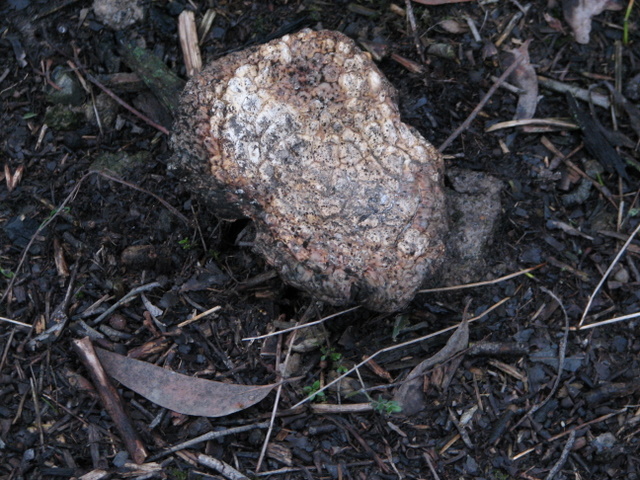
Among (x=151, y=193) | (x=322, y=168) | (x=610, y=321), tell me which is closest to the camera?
(x=322, y=168)

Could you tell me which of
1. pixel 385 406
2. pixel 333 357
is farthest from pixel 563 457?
pixel 333 357

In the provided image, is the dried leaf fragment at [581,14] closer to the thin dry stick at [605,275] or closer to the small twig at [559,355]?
the thin dry stick at [605,275]

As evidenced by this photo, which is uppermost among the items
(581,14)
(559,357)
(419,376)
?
(581,14)

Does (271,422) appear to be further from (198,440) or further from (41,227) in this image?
(41,227)

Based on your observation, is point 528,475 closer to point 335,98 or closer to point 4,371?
point 335,98

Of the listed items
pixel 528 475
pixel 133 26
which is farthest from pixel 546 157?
pixel 133 26

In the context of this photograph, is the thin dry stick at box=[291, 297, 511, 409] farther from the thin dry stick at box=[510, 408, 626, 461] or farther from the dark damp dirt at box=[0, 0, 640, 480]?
the thin dry stick at box=[510, 408, 626, 461]

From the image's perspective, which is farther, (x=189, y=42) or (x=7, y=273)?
(x=189, y=42)

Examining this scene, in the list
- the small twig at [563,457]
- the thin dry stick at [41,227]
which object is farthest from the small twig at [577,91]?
the thin dry stick at [41,227]
